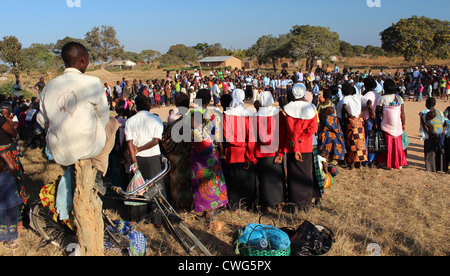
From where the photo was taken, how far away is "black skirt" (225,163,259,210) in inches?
173

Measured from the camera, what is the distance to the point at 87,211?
2502mm

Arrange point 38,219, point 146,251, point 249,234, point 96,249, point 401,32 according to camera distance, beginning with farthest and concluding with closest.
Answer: point 401,32 → point 38,219 → point 146,251 → point 249,234 → point 96,249

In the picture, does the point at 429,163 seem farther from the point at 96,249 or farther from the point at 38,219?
the point at 38,219

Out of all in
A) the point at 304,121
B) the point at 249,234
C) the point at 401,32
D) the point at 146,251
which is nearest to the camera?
the point at 249,234

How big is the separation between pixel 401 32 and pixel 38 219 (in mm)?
41956

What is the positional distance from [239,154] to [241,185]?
0.44 m

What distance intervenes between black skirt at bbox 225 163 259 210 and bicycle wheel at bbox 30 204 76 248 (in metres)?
2.02

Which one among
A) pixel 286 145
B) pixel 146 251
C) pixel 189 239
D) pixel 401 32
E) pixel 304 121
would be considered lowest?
pixel 146 251

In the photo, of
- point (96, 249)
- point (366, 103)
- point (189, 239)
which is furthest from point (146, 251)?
point (366, 103)

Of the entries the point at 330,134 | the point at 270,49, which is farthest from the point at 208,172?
the point at 270,49

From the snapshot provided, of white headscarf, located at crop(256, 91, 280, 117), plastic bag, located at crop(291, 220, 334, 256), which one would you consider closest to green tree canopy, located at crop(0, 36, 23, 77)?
white headscarf, located at crop(256, 91, 280, 117)

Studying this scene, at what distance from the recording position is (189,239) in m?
3.22

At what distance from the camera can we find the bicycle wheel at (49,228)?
381 centimetres

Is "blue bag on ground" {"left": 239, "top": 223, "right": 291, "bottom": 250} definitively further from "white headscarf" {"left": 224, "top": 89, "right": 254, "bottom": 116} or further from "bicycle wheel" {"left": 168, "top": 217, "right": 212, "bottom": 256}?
"white headscarf" {"left": 224, "top": 89, "right": 254, "bottom": 116}
